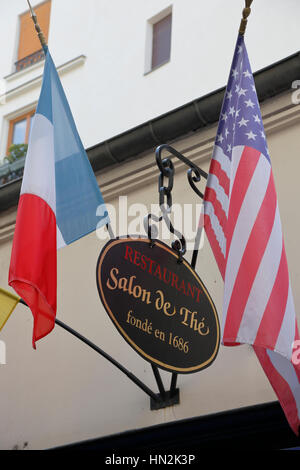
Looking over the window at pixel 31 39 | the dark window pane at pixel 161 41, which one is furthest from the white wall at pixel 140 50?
the window at pixel 31 39

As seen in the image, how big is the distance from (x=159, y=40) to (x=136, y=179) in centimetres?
370

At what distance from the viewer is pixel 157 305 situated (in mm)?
5492

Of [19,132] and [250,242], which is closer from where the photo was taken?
[250,242]

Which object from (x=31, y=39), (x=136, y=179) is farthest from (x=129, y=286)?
(x=31, y=39)

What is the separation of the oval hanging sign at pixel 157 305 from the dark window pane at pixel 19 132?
7.87 metres

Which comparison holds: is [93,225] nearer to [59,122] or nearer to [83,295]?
[59,122]

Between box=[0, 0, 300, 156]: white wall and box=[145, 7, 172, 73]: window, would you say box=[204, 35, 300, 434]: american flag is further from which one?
box=[145, 7, 172, 73]: window

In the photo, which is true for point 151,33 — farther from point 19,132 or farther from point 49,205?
point 49,205

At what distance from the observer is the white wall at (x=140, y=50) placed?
961cm

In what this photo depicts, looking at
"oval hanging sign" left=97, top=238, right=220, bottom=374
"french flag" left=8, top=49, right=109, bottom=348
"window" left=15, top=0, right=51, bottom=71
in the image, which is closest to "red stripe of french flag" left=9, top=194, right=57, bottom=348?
"french flag" left=8, top=49, right=109, bottom=348

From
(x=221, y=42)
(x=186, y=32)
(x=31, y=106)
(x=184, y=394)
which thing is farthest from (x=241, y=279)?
(x=31, y=106)

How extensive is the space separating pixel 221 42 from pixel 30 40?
15.8 ft

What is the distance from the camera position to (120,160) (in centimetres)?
847

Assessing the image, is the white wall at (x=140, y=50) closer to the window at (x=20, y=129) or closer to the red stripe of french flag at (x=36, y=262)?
the window at (x=20, y=129)
